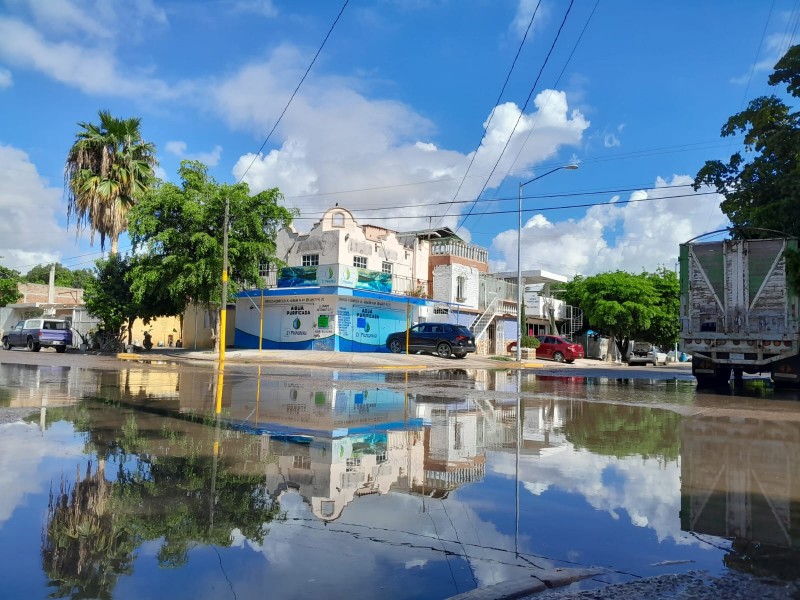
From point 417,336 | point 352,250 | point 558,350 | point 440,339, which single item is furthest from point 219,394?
point 558,350

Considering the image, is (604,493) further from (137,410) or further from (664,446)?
(137,410)

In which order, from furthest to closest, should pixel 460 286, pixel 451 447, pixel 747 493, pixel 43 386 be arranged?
1. pixel 460 286
2. pixel 43 386
3. pixel 451 447
4. pixel 747 493

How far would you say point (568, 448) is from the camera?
8.83 meters

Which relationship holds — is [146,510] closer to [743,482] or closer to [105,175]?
[743,482]

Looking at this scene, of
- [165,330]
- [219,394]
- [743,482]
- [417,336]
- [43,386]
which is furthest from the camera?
[165,330]

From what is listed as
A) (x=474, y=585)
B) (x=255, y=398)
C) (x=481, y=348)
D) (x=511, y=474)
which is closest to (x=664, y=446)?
(x=511, y=474)

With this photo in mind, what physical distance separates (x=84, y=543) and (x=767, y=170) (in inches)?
899

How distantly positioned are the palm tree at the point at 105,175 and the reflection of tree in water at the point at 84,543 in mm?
32457

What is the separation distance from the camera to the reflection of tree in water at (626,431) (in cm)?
875

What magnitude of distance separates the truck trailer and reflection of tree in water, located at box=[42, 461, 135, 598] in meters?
15.9

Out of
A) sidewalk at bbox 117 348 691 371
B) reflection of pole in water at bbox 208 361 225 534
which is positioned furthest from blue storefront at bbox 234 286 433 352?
reflection of pole in water at bbox 208 361 225 534

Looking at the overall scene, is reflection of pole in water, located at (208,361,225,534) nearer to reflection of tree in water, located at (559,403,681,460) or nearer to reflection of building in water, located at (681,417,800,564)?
reflection of building in water, located at (681,417,800,564)

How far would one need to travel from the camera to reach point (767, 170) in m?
21.3

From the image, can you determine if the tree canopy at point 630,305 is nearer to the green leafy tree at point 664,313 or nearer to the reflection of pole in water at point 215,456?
the green leafy tree at point 664,313
